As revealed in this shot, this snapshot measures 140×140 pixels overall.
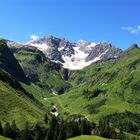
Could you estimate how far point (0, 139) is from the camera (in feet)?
489

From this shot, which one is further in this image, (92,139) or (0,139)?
(92,139)

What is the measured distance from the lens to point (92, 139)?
199 metres

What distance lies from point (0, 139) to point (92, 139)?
6556 centimetres
